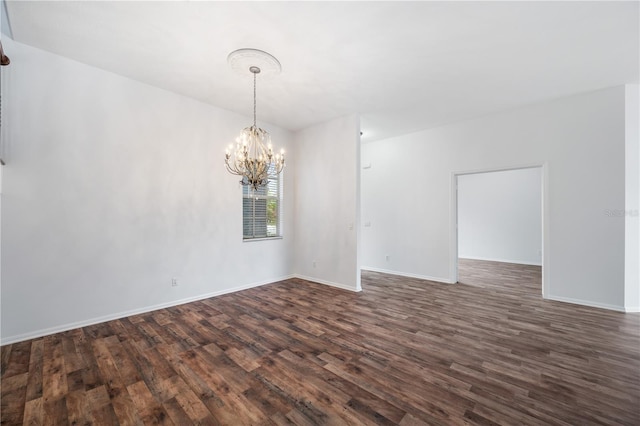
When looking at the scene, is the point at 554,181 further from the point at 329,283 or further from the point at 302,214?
the point at 302,214

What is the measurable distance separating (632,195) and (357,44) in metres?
4.38

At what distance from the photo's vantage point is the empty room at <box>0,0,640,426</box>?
2.03 metres

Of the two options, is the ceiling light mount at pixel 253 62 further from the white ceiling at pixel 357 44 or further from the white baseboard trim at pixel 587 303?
the white baseboard trim at pixel 587 303

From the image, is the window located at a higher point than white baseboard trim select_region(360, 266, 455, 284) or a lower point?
higher

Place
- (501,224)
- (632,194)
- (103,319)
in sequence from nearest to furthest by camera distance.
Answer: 1. (103,319)
2. (632,194)
3. (501,224)

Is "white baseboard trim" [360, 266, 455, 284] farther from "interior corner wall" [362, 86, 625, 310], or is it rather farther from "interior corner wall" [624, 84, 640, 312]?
"interior corner wall" [624, 84, 640, 312]

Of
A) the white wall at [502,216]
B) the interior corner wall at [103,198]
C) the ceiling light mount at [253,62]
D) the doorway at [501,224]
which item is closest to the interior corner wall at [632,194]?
the doorway at [501,224]

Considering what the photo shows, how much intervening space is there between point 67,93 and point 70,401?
3237 mm

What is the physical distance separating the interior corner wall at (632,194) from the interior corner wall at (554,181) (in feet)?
0.24

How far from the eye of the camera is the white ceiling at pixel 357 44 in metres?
2.32

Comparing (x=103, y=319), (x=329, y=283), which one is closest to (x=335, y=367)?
(x=329, y=283)

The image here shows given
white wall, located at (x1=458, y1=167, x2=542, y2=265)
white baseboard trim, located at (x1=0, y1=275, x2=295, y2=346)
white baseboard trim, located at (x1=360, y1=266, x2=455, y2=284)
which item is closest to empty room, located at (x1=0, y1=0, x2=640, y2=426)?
white baseboard trim, located at (x1=0, y1=275, x2=295, y2=346)

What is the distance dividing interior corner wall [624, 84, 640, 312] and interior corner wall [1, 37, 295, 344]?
19.4ft

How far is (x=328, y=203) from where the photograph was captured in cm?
506
